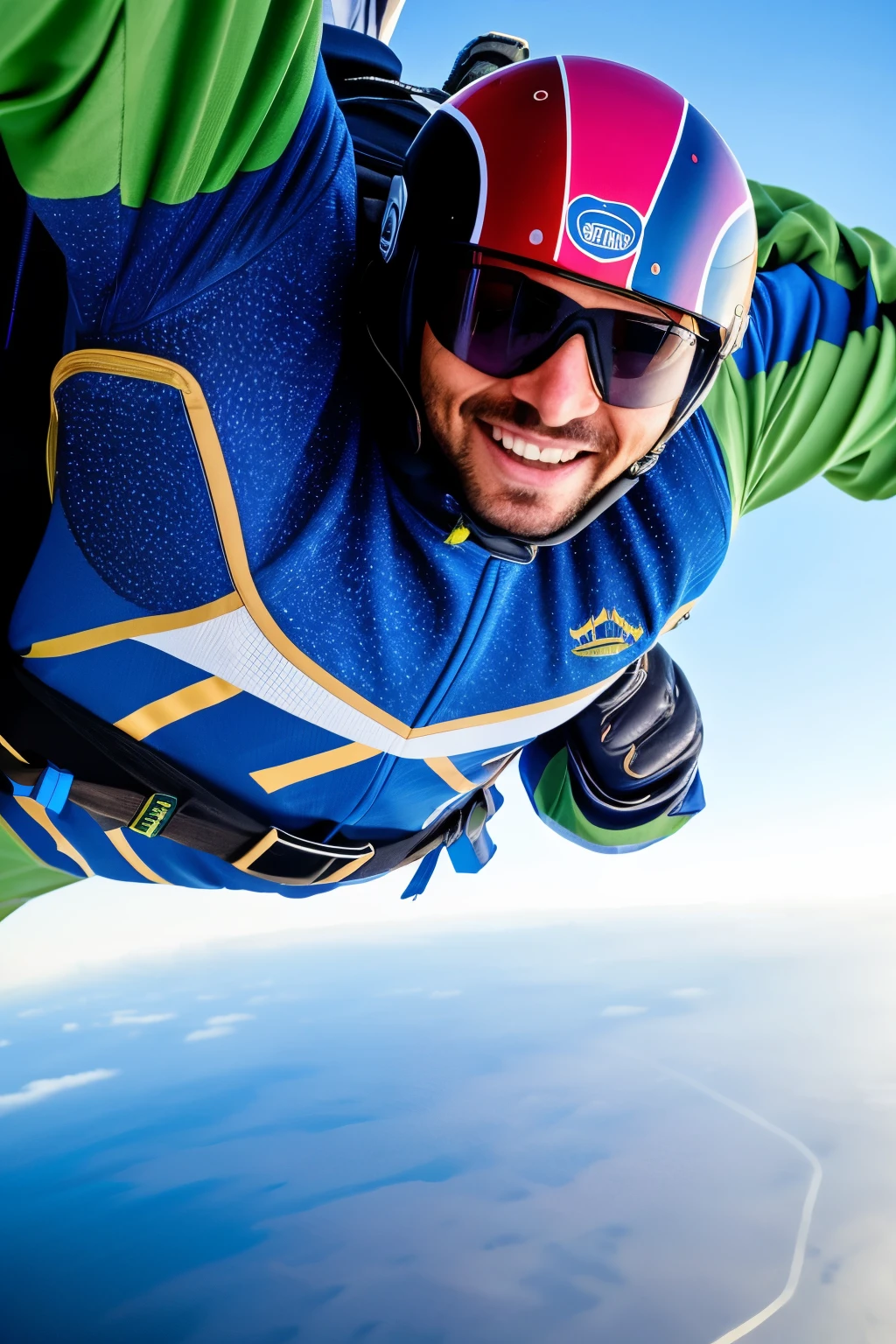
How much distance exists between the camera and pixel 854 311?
59.7 inches

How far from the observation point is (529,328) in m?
0.99

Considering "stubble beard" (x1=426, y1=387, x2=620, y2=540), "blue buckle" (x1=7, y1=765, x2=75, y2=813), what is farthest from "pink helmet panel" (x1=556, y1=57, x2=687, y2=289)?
"blue buckle" (x1=7, y1=765, x2=75, y2=813)

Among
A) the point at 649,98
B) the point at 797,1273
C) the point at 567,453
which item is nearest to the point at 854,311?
the point at 649,98

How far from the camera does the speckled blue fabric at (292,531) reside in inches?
35.3

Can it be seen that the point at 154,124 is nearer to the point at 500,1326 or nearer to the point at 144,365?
the point at 144,365

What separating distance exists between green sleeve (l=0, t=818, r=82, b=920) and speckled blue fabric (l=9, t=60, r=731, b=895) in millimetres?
216

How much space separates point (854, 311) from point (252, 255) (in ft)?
3.60

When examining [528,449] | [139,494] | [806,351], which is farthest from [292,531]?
[806,351]

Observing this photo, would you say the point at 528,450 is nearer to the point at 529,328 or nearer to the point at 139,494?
the point at 529,328

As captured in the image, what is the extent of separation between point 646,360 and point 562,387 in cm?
12

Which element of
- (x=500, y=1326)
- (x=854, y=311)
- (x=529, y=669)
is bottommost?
(x=500, y=1326)

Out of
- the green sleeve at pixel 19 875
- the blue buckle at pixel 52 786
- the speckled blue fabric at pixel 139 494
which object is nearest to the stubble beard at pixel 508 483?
the speckled blue fabric at pixel 139 494

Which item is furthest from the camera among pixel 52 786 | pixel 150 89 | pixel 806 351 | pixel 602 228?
pixel 806 351

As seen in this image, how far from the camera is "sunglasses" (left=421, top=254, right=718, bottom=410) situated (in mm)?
989
